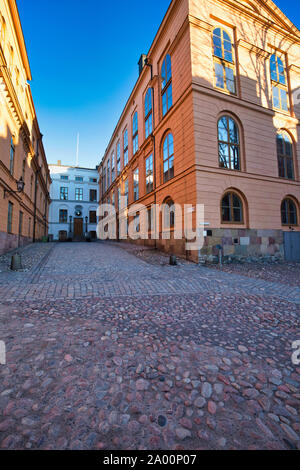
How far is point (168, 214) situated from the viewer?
13469 mm

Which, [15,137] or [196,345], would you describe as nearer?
[196,345]

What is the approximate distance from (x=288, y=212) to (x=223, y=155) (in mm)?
6176

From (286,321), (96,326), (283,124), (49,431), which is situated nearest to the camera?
(49,431)

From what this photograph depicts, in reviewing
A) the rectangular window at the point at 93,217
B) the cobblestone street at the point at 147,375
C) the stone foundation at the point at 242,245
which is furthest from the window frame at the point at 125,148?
the cobblestone street at the point at 147,375

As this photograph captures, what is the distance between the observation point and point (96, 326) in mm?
3135

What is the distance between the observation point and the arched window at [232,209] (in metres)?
11.2

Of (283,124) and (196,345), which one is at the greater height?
(283,124)

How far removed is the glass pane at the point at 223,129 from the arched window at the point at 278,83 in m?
5.06

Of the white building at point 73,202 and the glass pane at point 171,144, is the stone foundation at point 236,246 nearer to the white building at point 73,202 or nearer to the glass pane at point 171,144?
the glass pane at point 171,144

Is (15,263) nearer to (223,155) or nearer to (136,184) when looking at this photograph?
(223,155)

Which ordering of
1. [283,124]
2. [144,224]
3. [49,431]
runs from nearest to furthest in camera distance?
[49,431], [283,124], [144,224]

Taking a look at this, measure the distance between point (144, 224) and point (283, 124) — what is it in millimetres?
12093

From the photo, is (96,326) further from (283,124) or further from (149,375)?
(283,124)

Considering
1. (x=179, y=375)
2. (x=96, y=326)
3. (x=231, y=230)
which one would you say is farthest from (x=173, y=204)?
(x=179, y=375)
